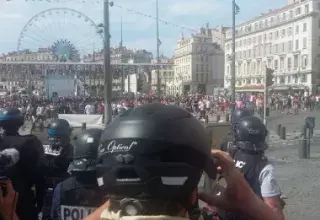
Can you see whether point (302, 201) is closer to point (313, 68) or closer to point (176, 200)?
point (176, 200)

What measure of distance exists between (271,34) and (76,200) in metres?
82.8

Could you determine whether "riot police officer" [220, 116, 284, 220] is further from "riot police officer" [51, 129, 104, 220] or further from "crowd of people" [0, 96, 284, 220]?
"riot police officer" [51, 129, 104, 220]

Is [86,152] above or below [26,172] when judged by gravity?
above

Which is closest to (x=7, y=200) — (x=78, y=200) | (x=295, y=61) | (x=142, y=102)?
(x=78, y=200)

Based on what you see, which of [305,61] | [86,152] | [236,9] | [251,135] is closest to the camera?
[86,152]

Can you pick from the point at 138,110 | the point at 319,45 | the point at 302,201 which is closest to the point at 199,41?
the point at 319,45

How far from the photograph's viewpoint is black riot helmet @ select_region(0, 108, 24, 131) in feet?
13.8

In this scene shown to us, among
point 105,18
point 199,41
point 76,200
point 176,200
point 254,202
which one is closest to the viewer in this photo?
point 176,200

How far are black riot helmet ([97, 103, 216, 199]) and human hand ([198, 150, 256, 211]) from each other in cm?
25

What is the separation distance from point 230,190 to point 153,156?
0.51 m

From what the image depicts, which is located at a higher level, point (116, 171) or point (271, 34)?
point (271, 34)

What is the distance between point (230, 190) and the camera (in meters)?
1.94

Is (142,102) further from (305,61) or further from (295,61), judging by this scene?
(295,61)

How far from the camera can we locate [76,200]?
10.0 ft
